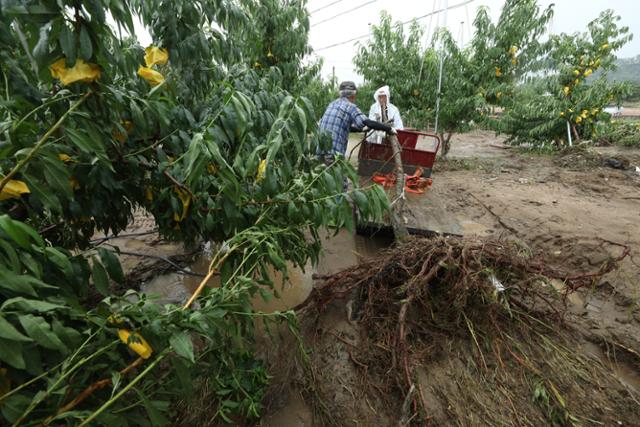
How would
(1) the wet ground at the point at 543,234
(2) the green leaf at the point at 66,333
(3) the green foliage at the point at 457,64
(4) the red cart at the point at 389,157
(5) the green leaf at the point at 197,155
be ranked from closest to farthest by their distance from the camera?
1. (2) the green leaf at the point at 66,333
2. (5) the green leaf at the point at 197,155
3. (1) the wet ground at the point at 543,234
4. (4) the red cart at the point at 389,157
5. (3) the green foliage at the point at 457,64

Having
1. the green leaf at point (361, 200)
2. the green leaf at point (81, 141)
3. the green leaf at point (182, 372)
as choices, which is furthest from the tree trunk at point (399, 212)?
the green leaf at point (81, 141)

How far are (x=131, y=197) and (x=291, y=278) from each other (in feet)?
6.36

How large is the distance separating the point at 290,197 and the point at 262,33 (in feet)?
14.5

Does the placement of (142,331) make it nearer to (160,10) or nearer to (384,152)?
(160,10)

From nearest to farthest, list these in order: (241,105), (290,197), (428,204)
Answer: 1. (241,105)
2. (290,197)
3. (428,204)

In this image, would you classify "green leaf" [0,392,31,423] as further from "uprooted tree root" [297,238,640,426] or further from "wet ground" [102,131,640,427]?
"uprooted tree root" [297,238,640,426]

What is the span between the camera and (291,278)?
332 cm

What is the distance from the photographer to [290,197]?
1493 mm

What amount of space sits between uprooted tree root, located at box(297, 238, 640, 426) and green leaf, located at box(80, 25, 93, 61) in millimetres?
1860

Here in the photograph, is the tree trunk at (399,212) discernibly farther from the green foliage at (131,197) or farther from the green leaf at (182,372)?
the green leaf at (182,372)

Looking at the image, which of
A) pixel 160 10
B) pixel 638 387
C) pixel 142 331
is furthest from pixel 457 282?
pixel 160 10

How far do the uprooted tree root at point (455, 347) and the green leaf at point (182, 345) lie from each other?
1.29 metres

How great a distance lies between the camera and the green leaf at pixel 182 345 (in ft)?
2.69

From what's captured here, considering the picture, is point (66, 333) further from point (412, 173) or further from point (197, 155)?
point (412, 173)
